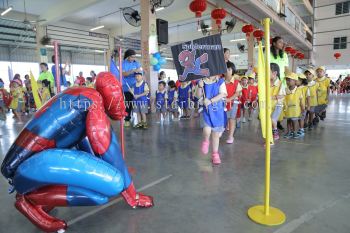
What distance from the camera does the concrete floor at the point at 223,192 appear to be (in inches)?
68.6

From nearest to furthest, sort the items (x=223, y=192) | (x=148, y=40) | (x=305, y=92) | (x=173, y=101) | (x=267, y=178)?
1. (x=267, y=178)
2. (x=223, y=192)
3. (x=305, y=92)
4. (x=173, y=101)
5. (x=148, y=40)

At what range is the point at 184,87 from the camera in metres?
7.24

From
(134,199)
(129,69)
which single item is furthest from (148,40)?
(134,199)

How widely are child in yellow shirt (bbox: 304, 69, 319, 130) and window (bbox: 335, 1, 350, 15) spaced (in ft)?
61.0

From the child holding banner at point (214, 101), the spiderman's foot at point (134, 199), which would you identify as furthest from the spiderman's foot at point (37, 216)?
the child holding banner at point (214, 101)

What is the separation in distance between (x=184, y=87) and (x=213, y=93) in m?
4.39

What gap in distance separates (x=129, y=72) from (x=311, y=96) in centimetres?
390

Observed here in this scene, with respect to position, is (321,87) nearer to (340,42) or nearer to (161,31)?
(161,31)

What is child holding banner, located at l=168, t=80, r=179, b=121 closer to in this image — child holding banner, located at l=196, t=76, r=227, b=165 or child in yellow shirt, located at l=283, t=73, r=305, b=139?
child in yellow shirt, located at l=283, t=73, r=305, b=139

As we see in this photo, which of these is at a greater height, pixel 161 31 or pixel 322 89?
pixel 161 31

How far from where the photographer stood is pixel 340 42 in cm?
1981

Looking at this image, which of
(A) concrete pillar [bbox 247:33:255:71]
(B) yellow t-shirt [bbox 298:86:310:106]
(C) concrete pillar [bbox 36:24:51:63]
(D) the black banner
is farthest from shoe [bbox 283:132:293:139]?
(C) concrete pillar [bbox 36:24:51:63]

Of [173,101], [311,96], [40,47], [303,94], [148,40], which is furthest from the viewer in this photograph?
[40,47]

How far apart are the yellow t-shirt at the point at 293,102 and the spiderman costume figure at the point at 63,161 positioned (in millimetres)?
3844
